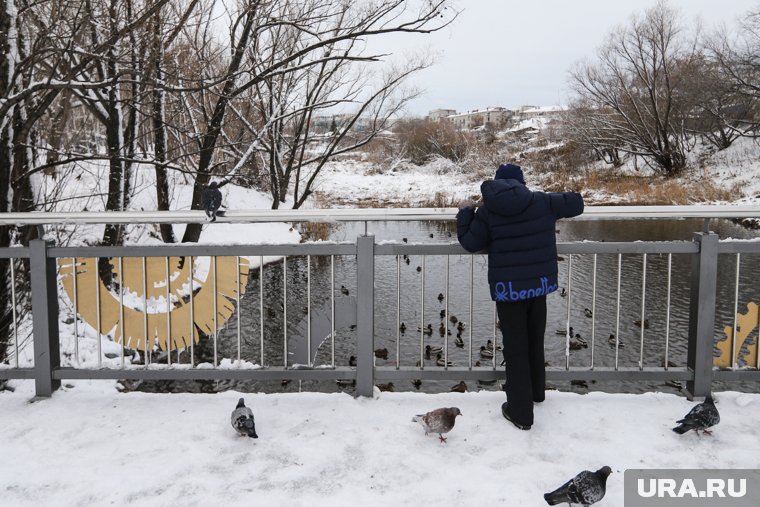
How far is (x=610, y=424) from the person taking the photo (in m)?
3.92

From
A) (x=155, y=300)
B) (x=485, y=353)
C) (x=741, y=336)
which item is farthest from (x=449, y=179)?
(x=155, y=300)

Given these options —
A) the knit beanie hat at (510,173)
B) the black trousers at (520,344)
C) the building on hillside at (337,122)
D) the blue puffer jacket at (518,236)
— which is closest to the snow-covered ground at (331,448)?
the black trousers at (520,344)

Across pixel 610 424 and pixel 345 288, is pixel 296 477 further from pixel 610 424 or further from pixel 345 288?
pixel 345 288

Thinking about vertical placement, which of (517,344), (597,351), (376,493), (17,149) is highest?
(17,149)

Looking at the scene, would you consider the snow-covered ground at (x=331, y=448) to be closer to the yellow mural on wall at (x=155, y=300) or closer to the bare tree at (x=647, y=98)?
the yellow mural on wall at (x=155, y=300)

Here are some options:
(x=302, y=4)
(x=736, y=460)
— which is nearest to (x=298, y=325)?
(x=302, y=4)

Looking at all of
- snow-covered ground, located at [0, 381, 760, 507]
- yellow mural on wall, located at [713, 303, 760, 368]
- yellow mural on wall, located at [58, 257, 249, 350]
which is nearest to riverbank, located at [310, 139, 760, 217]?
yellow mural on wall, located at [58, 257, 249, 350]

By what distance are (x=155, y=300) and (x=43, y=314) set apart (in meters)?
0.75

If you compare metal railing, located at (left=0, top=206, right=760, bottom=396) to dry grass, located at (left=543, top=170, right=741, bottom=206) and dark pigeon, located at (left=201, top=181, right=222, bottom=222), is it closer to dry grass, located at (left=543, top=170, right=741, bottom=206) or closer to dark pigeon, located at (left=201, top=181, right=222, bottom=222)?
dark pigeon, located at (left=201, top=181, right=222, bottom=222)

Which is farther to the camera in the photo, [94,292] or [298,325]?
Answer: [298,325]

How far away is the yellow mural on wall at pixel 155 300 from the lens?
4445 mm

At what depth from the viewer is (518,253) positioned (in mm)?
3789

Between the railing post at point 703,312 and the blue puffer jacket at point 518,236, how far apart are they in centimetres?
110

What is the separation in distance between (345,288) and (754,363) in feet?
26.6
